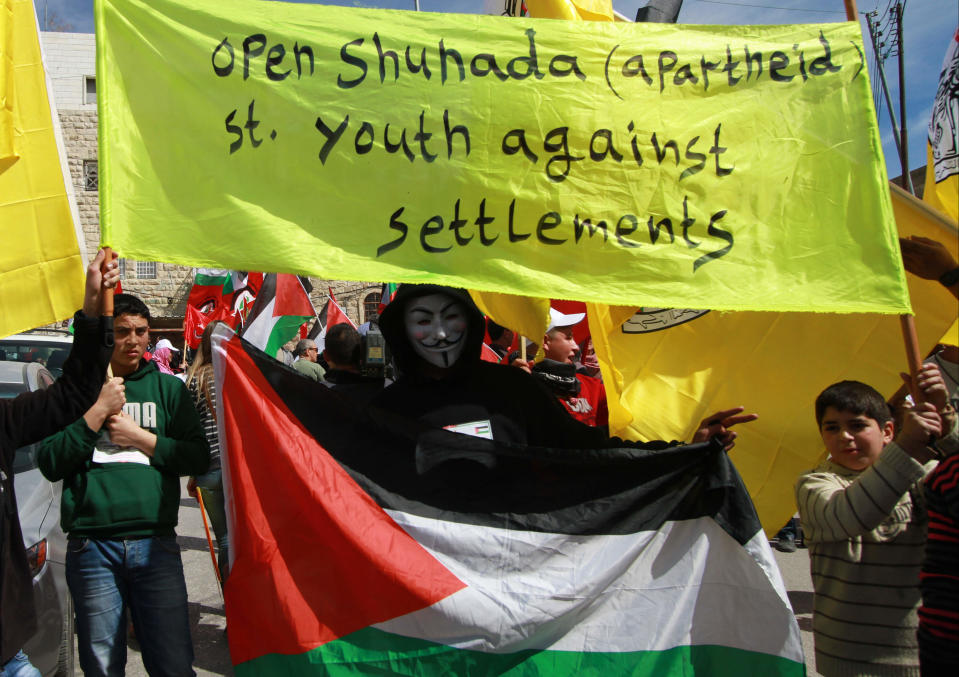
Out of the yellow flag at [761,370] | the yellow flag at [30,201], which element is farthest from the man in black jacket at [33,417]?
the yellow flag at [761,370]

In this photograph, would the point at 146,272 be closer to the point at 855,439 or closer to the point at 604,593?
the point at 604,593

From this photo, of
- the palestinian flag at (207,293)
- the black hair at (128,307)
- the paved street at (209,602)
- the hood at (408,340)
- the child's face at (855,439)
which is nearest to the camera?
the child's face at (855,439)

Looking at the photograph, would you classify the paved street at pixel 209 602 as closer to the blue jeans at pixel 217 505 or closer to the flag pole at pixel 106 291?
the blue jeans at pixel 217 505

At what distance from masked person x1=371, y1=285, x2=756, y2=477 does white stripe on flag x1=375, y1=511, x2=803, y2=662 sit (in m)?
0.36

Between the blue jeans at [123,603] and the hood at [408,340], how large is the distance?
1158 millimetres

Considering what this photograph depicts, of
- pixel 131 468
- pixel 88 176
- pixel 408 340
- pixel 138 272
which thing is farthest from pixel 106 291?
pixel 88 176

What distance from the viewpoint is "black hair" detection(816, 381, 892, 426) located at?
2.55 m

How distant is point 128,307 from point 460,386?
1367mm

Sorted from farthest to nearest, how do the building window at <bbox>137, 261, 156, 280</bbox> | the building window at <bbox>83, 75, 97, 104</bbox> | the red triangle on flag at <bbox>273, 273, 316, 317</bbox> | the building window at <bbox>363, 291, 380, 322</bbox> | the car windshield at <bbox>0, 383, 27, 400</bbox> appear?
1. the building window at <bbox>83, 75, 97, 104</bbox>
2. the building window at <bbox>137, 261, 156, 280</bbox>
3. the building window at <bbox>363, 291, 380, 322</bbox>
4. the red triangle on flag at <bbox>273, 273, 316, 317</bbox>
5. the car windshield at <bbox>0, 383, 27, 400</bbox>

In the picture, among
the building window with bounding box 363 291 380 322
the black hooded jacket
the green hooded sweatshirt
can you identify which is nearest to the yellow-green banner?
the black hooded jacket

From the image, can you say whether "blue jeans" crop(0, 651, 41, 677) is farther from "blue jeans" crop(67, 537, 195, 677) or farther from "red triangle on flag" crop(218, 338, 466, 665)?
"red triangle on flag" crop(218, 338, 466, 665)

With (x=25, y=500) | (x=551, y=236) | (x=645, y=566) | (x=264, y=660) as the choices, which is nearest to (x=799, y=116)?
(x=551, y=236)

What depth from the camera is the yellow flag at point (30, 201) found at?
2357mm

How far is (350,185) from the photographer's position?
7.87 ft
